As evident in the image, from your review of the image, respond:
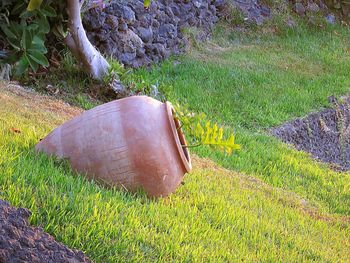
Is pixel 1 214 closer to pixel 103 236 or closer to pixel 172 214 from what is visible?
pixel 103 236

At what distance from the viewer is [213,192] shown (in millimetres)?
4293

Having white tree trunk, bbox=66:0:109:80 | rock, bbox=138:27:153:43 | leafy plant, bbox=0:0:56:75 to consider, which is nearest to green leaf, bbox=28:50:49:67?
leafy plant, bbox=0:0:56:75

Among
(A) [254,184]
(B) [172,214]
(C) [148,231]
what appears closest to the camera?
(C) [148,231]

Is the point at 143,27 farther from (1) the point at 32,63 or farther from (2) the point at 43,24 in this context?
(1) the point at 32,63

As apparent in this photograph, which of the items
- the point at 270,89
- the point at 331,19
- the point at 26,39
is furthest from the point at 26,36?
the point at 331,19

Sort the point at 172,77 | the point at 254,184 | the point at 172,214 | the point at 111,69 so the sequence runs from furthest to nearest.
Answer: the point at 172,77 → the point at 111,69 → the point at 254,184 → the point at 172,214

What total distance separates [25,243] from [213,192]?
206cm

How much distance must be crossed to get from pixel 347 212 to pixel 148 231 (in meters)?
2.83

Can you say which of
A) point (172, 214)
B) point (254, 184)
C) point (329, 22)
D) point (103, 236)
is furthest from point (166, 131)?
point (329, 22)

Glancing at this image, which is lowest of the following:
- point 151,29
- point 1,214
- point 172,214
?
point 151,29

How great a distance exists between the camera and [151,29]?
8.54 meters

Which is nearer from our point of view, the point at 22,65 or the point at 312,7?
the point at 22,65

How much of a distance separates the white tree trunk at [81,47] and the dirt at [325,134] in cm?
221

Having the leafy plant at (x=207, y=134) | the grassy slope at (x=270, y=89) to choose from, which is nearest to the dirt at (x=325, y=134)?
the grassy slope at (x=270, y=89)
